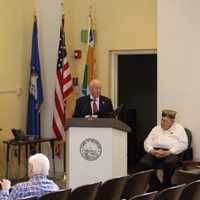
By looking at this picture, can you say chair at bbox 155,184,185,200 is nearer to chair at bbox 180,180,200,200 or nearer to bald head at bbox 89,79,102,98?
chair at bbox 180,180,200,200

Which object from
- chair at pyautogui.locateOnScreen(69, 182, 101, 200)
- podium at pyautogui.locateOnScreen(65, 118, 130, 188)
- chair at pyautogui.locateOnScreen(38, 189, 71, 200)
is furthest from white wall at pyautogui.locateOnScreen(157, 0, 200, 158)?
chair at pyautogui.locateOnScreen(38, 189, 71, 200)

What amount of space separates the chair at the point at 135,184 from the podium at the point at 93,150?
1.30m

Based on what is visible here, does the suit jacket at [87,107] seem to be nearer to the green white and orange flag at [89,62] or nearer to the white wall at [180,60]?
the white wall at [180,60]

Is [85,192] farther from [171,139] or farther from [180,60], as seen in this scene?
[180,60]

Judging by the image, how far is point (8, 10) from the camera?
876 centimetres

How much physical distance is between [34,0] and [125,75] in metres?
2.32

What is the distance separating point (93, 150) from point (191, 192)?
1890 mm

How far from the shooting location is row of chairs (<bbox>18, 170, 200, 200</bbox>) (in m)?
4.31

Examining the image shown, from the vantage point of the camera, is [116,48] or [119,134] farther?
[116,48]

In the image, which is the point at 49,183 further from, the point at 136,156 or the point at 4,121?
the point at 136,156

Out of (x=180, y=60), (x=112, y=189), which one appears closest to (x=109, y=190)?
(x=112, y=189)

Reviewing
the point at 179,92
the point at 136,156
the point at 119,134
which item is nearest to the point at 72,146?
A: the point at 119,134

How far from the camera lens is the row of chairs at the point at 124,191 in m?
4.31

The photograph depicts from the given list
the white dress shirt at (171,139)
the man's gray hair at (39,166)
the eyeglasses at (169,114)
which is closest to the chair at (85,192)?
the man's gray hair at (39,166)
